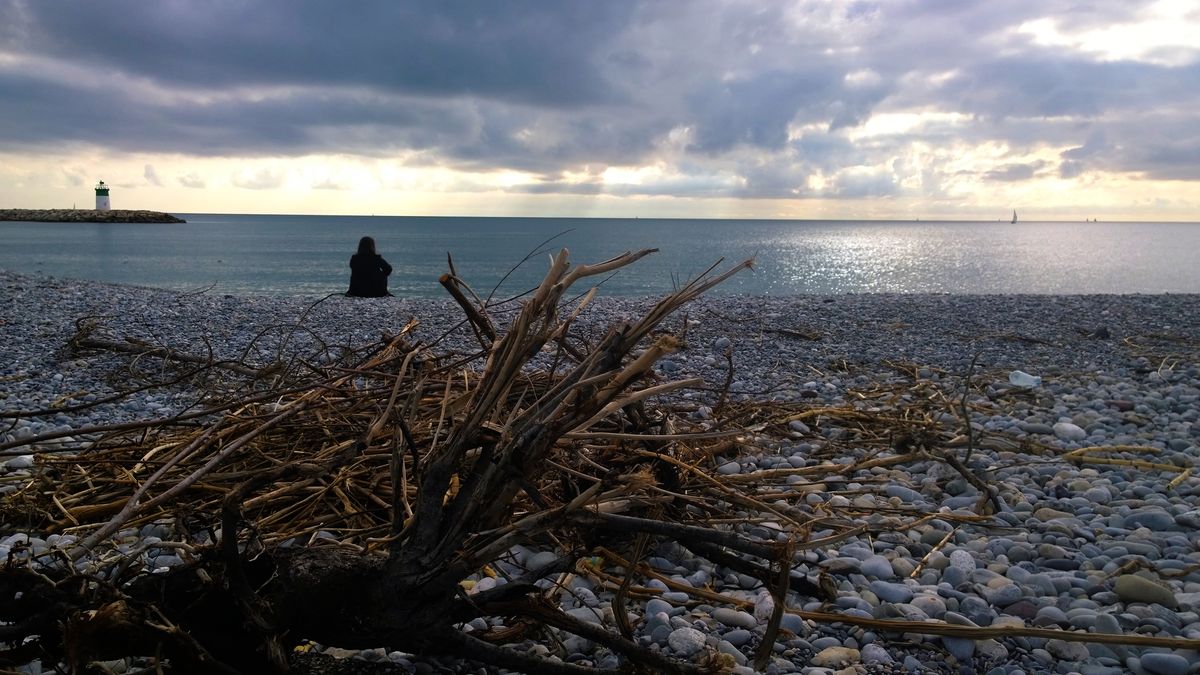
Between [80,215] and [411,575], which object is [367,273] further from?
[80,215]

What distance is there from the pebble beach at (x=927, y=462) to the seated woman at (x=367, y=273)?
4.33m

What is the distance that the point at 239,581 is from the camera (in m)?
1.87

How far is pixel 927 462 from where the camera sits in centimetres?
460

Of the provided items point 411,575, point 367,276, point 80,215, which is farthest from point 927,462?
point 80,215

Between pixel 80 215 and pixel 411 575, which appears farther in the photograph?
pixel 80 215

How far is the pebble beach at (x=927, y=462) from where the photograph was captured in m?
2.54

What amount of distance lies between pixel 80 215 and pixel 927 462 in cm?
15485

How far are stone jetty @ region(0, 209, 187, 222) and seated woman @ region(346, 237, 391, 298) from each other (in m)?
136

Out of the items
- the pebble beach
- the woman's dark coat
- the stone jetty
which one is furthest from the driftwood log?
the stone jetty

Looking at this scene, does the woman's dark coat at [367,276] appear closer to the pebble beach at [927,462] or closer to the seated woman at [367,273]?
the seated woman at [367,273]

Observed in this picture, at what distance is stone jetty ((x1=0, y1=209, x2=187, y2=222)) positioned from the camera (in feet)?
422

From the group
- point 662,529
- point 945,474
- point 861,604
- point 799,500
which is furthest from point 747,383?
point 662,529

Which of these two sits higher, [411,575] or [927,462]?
[411,575]

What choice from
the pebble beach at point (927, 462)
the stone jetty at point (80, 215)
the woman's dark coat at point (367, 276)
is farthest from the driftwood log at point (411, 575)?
the stone jetty at point (80, 215)
